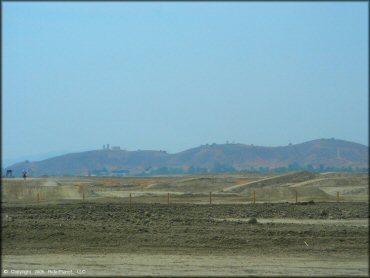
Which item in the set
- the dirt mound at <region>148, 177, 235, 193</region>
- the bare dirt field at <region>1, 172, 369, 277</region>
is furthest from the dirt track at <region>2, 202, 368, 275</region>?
the dirt mound at <region>148, 177, 235, 193</region>

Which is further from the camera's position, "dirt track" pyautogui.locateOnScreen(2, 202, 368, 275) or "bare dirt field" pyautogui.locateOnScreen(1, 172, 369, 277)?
"dirt track" pyautogui.locateOnScreen(2, 202, 368, 275)

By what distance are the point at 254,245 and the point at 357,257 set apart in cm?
334

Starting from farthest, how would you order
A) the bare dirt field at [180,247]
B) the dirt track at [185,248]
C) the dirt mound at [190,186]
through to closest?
1. the dirt mound at [190,186]
2. the dirt track at [185,248]
3. the bare dirt field at [180,247]

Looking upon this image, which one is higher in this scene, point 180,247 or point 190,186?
point 180,247

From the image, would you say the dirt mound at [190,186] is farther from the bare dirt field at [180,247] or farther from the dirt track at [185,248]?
the dirt track at [185,248]

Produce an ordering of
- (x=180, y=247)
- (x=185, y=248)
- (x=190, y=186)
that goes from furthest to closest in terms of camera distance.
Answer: (x=190, y=186)
(x=180, y=247)
(x=185, y=248)

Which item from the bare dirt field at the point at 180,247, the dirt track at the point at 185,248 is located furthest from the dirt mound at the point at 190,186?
the dirt track at the point at 185,248

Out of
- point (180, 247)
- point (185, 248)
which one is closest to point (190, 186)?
point (180, 247)

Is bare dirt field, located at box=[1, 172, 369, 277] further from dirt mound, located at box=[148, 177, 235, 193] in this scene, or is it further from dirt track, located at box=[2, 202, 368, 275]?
dirt mound, located at box=[148, 177, 235, 193]

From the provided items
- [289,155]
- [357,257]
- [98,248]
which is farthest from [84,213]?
[289,155]

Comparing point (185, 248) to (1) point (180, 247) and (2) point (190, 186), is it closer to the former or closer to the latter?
(1) point (180, 247)

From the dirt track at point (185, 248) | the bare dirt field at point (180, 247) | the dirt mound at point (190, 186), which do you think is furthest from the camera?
the dirt mound at point (190, 186)

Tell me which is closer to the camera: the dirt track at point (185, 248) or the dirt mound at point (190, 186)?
the dirt track at point (185, 248)

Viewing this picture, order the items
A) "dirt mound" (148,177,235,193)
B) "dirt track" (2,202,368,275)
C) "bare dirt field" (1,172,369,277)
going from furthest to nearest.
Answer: "dirt mound" (148,177,235,193)
"dirt track" (2,202,368,275)
"bare dirt field" (1,172,369,277)
